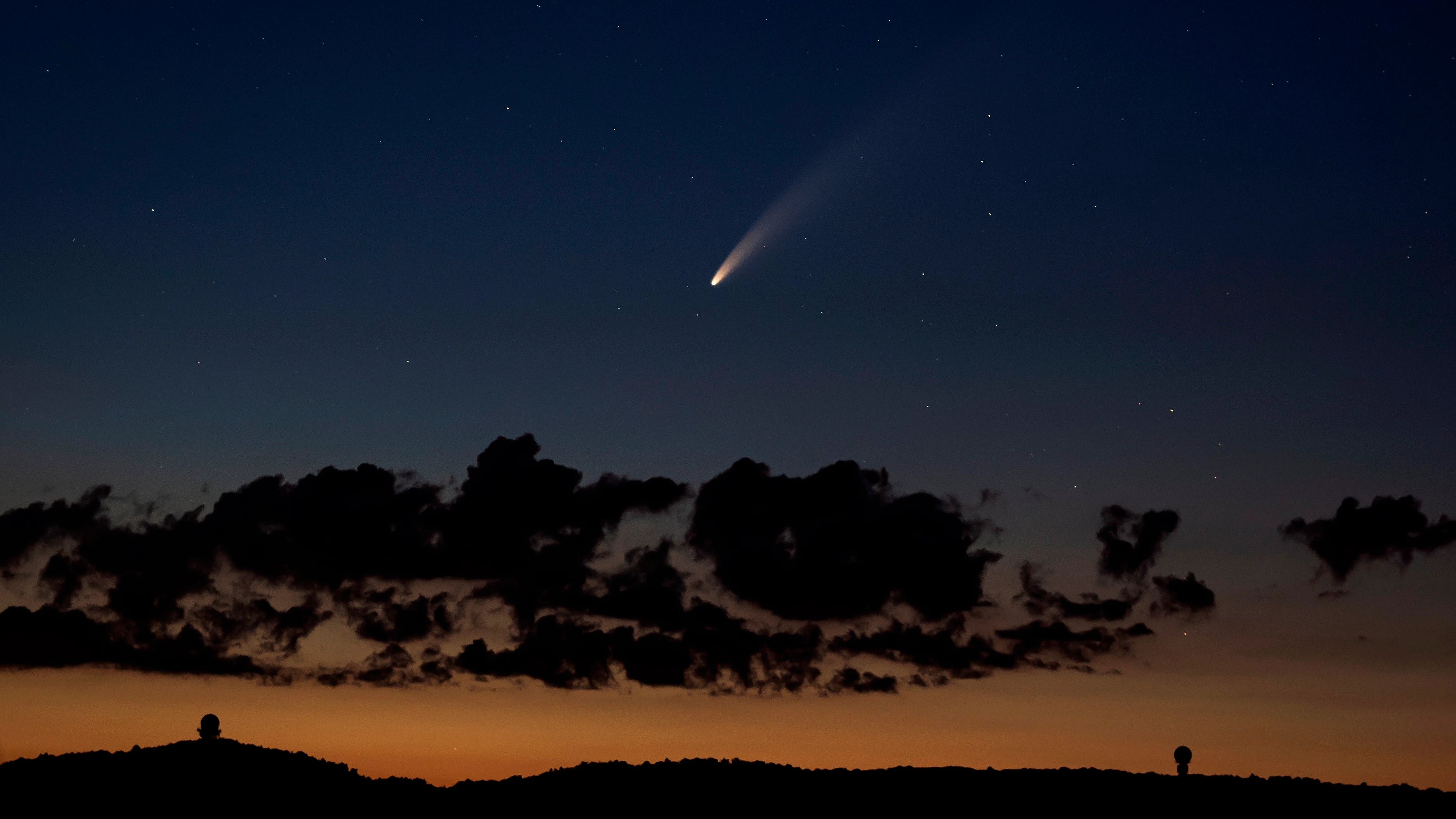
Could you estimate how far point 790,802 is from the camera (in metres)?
95.5

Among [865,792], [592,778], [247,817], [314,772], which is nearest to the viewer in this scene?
[247,817]

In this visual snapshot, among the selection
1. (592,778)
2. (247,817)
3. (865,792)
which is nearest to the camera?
(247,817)

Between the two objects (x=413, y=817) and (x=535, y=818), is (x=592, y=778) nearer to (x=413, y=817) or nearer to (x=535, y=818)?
(x=535, y=818)

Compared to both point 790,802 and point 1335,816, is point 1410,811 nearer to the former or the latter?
point 1335,816

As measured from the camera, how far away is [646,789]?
102 m

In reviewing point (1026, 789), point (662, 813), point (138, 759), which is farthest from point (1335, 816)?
A: point (138, 759)

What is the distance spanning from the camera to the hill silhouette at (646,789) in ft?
249

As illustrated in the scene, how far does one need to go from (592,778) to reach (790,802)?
19116 millimetres

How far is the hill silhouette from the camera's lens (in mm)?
75750

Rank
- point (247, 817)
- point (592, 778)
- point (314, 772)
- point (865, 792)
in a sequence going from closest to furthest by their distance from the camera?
1. point (247, 817)
2. point (314, 772)
3. point (865, 792)
4. point (592, 778)

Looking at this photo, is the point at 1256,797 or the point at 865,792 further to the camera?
the point at 865,792

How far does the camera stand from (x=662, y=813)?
9712cm

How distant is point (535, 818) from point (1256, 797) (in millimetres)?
53200

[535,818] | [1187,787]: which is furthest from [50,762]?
[1187,787]
